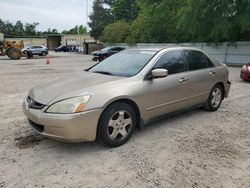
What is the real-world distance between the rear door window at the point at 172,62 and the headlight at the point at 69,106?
1501 mm

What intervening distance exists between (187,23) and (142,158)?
1706 cm

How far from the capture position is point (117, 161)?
3377 millimetres

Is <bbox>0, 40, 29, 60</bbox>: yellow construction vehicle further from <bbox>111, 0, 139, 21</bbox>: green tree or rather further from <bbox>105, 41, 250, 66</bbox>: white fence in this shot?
<bbox>111, 0, 139, 21</bbox>: green tree

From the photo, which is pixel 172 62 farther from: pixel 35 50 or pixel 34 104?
pixel 35 50

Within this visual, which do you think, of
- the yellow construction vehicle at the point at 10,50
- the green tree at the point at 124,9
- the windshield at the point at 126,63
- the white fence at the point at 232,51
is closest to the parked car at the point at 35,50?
the yellow construction vehicle at the point at 10,50

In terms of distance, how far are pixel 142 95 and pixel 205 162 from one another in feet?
4.35

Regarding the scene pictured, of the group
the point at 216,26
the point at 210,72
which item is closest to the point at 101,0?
the point at 216,26

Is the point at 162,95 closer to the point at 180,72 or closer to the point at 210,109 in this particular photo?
the point at 180,72

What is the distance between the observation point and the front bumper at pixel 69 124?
10.8ft

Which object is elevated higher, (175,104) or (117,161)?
(175,104)

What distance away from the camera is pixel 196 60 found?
5207 mm

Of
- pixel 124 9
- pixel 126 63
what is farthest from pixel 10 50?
pixel 124 9

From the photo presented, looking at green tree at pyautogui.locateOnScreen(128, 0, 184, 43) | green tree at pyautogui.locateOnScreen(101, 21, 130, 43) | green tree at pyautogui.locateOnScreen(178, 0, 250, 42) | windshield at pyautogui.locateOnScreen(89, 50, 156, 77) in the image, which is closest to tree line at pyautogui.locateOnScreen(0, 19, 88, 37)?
green tree at pyautogui.locateOnScreen(101, 21, 130, 43)

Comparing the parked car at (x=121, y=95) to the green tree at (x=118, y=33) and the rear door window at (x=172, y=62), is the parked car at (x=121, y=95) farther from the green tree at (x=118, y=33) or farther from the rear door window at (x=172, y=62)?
the green tree at (x=118, y=33)
